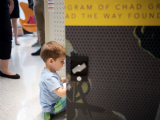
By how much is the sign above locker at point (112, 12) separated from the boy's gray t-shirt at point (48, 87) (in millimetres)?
414

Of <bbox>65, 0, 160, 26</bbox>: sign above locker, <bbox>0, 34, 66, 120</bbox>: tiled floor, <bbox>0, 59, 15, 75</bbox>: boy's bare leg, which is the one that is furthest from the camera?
<bbox>0, 59, 15, 75</bbox>: boy's bare leg

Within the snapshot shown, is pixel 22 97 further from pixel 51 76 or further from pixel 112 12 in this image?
pixel 112 12

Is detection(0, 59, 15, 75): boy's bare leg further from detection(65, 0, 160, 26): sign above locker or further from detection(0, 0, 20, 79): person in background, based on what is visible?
detection(65, 0, 160, 26): sign above locker

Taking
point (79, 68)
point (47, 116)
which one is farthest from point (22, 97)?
point (79, 68)

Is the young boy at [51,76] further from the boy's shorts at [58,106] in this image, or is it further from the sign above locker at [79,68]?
the sign above locker at [79,68]

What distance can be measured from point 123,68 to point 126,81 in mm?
51

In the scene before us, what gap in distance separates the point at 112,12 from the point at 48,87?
54 centimetres

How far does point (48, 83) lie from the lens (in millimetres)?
788

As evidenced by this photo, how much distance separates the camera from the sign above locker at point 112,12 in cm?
45

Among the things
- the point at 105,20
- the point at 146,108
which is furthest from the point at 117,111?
the point at 105,20

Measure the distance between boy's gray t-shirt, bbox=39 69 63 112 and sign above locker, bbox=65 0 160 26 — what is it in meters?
0.41

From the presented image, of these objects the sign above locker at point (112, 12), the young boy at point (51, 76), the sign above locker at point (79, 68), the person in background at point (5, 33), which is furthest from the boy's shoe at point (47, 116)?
the person in background at point (5, 33)

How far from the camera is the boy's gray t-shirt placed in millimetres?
782

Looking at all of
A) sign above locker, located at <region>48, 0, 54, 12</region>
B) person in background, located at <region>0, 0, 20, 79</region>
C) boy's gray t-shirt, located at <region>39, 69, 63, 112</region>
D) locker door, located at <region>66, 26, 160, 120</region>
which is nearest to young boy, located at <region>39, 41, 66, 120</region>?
boy's gray t-shirt, located at <region>39, 69, 63, 112</region>
